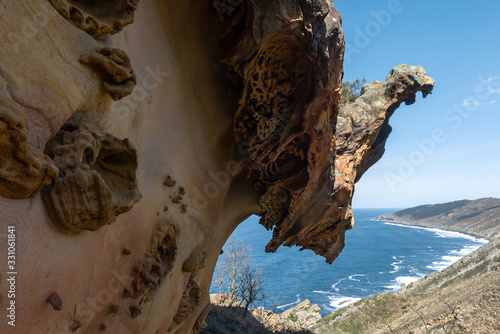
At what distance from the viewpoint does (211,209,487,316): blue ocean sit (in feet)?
113

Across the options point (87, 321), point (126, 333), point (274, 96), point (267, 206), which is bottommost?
point (126, 333)

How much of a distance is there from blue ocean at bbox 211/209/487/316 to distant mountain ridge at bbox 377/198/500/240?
143 inches

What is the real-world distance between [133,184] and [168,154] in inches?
49.5

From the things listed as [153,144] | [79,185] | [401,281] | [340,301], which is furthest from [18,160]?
[401,281]

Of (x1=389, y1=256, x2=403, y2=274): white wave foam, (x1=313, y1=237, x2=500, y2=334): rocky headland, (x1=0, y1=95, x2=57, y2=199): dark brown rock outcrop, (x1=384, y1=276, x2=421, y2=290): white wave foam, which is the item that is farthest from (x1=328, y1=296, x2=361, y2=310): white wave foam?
(x1=0, y1=95, x2=57, y2=199): dark brown rock outcrop

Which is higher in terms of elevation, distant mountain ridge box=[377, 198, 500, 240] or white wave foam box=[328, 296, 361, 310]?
distant mountain ridge box=[377, 198, 500, 240]

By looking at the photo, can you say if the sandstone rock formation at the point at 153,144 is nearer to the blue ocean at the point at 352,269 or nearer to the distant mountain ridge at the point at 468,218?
the blue ocean at the point at 352,269

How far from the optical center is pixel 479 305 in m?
11.3

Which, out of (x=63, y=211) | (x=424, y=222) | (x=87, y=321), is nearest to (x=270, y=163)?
(x=87, y=321)

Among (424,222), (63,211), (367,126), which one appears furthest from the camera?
(424,222)

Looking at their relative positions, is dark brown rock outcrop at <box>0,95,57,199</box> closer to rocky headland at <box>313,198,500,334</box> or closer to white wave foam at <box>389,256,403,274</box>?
rocky headland at <box>313,198,500,334</box>

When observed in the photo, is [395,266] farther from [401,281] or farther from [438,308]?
[438,308]

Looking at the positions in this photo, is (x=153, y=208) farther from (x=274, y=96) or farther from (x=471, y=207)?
(x=471, y=207)

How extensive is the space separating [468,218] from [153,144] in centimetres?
9129
